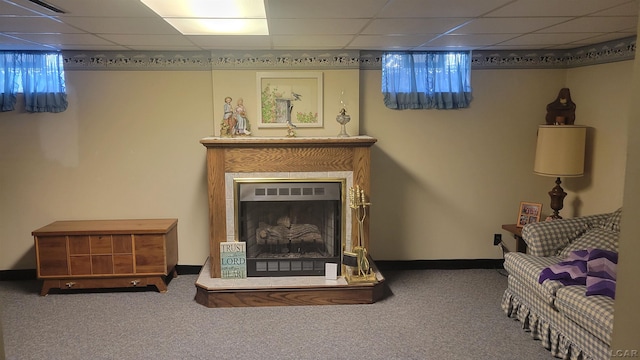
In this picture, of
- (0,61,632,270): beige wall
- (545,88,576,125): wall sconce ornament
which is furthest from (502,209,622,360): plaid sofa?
(545,88,576,125): wall sconce ornament

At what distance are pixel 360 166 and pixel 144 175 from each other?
203cm

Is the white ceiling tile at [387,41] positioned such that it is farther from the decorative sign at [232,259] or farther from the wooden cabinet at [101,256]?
the wooden cabinet at [101,256]

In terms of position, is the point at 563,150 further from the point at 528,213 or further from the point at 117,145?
the point at 117,145

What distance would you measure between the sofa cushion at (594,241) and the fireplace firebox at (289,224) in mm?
1731

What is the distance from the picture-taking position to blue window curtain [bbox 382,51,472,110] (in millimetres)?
4328

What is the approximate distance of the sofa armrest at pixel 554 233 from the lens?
11.5 feet

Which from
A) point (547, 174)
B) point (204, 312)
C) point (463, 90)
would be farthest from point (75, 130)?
point (547, 174)

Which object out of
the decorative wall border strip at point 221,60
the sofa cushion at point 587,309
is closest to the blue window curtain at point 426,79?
Result: the decorative wall border strip at point 221,60

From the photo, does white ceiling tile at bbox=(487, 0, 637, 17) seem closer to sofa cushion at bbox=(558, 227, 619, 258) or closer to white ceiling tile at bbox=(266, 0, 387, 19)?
white ceiling tile at bbox=(266, 0, 387, 19)

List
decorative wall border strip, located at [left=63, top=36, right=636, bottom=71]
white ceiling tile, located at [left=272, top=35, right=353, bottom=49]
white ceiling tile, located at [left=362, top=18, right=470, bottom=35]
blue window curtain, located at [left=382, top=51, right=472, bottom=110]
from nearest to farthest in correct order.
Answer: white ceiling tile, located at [left=362, top=18, right=470, bottom=35] < white ceiling tile, located at [left=272, top=35, right=353, bottom=49] < decorative wall border strip, located at [left=63, top=36, right=636, bottom=71] < blue window curtain, located at [left=382, top=51, right=472, bottom=110]

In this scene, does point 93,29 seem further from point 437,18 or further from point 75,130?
point 437,18

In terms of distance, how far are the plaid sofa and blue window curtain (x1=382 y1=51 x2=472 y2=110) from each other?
145cm

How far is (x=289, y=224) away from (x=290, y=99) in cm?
113

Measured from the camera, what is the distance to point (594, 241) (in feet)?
10.8
